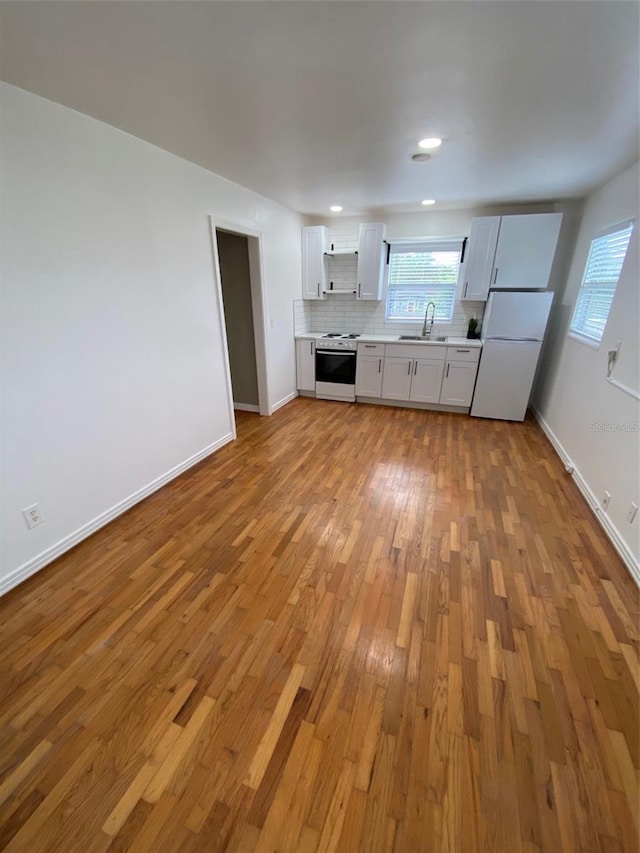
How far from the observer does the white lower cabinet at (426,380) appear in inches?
168

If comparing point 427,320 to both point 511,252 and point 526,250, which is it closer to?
point 511,252

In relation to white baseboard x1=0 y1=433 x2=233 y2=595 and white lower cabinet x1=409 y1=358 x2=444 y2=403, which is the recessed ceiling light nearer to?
white lower cabinet x1=409 y1=358 x2=444 y2=403

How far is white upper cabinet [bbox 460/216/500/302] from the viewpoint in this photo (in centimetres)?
383

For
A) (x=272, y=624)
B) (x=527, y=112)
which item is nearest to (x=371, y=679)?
(x=272, y=624)

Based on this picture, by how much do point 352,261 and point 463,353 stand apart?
2.01 metres

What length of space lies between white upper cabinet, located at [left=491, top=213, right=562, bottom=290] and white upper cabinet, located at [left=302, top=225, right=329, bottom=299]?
6.97 ft

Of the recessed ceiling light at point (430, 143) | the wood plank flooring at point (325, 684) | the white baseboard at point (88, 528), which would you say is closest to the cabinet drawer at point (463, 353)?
the wood plank flooring at point (325, 684)

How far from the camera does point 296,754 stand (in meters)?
1.16

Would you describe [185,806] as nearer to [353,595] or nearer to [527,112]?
[353,595]

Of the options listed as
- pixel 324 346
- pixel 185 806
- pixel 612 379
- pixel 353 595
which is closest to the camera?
pixel 185 806

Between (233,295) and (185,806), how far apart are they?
4117 millimetres

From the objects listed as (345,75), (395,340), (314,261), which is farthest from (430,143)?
(314,261)

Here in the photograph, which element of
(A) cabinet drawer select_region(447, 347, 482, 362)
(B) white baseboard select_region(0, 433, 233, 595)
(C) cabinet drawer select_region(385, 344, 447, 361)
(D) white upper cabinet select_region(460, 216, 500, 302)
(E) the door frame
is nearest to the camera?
(B) white baseboard select_region(0, 433, 233, 595)

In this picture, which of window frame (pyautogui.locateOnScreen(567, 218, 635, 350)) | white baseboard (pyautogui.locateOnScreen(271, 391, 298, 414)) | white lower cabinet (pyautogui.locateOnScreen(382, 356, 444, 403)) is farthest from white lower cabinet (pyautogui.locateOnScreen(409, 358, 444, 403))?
white baseboard (pyautogui.locateOnScreen(271, 391, 298, 414))
